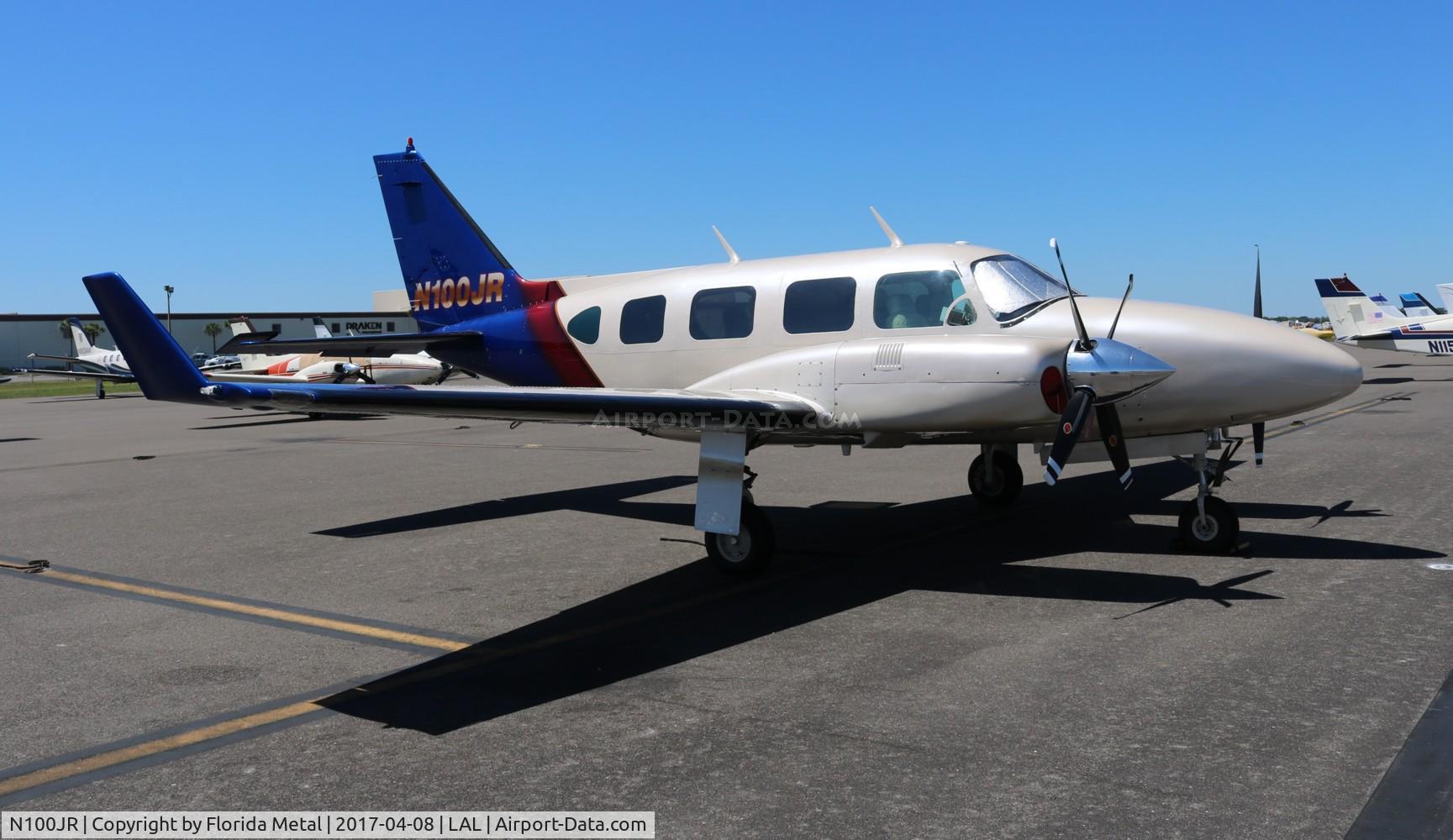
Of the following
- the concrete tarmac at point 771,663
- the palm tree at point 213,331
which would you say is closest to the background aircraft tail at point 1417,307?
the concrete tarmac at point 771,663

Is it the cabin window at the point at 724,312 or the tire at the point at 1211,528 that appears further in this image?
the cabin window at the point at 724,312

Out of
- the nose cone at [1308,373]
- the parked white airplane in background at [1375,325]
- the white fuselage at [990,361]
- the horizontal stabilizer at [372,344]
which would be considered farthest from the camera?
the parked white airplane in background at [1375,325]

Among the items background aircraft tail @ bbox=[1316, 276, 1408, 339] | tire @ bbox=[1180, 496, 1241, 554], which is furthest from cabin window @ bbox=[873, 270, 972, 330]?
background aircraft tail @ bbox=[1316, 276, 1408, 339]

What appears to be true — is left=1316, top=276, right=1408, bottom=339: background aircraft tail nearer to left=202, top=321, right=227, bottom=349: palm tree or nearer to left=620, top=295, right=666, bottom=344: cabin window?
left=620, top=295, right=666, bottom=344: cabin window

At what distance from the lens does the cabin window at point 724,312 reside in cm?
1059

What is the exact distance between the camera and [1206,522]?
9359 millimetres

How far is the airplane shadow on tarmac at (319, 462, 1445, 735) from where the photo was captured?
631 cm

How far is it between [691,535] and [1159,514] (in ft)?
17.0

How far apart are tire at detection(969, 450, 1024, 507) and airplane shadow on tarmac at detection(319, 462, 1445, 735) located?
0.59 feet

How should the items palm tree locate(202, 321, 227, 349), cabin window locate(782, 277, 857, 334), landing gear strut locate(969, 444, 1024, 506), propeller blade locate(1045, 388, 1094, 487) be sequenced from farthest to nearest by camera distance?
palm tree locate(202, 321, 227, 349), landing gear strut locate(969, 444, 1024, 506), cabin window locate(782, 277, 857, 334), propeller blade locate(1045, 388, 1094, 487)

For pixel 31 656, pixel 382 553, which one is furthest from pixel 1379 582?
pixel 31 656

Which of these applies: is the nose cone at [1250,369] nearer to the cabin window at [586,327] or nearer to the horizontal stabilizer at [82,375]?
the cabin window at [586,327]

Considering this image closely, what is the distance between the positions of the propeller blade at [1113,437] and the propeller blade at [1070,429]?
1.50 ft

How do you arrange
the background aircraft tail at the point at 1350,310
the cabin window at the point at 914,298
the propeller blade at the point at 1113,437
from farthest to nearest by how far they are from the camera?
1. the background aircraft tail at the point at 1350,310
2. the cabin window at the point at 914,298
3. the propeller blade at the point at 1113,437
